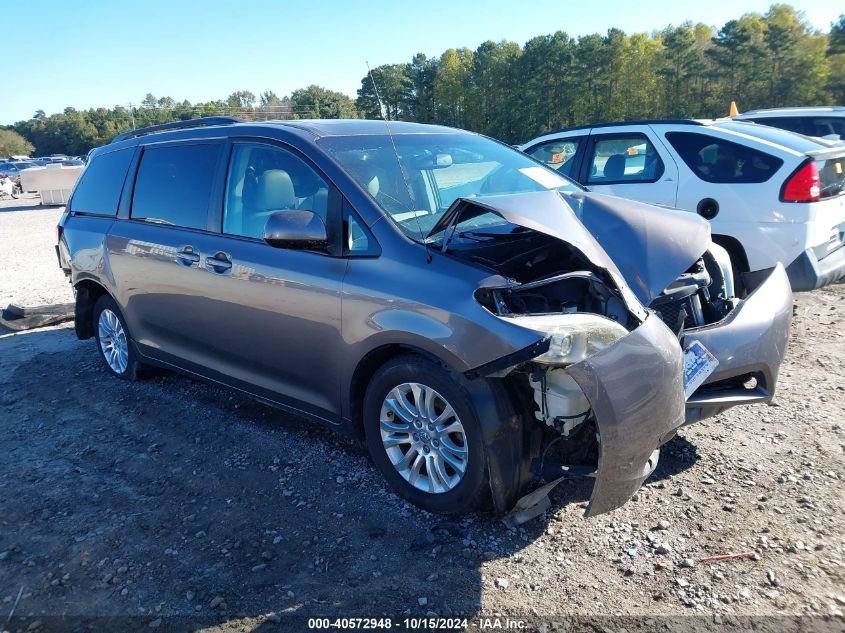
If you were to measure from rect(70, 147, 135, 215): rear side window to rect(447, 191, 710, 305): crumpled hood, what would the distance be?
339cm

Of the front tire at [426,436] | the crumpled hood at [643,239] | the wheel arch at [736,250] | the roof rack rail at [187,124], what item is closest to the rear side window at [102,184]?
the roof rack rail at [187,124]

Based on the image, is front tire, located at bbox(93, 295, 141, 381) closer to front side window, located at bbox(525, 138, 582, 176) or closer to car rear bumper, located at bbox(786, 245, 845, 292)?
front side window, located at bbox(525, 138, 582, 176)

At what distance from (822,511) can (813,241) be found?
3.22 m

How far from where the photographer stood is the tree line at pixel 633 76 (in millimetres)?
43406

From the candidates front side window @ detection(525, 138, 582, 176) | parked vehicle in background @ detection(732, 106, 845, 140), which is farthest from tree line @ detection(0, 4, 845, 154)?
front side window @ detection(525, 138, 582, 176)

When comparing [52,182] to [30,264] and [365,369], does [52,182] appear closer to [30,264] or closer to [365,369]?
[30,264]

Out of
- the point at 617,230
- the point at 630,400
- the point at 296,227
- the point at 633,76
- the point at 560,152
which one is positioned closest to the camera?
the point at 630,400

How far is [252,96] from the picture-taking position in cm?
6488

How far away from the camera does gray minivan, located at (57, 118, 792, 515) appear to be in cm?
268

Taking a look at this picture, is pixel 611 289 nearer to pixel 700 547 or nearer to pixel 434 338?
pixel 434 338

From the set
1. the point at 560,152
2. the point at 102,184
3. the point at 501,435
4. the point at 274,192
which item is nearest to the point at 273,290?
the point at 274,192

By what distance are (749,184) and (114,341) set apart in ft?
19.2

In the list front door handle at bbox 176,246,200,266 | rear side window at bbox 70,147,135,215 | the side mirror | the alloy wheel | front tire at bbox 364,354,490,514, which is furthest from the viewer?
rear side window at bbox 70,147,135,215

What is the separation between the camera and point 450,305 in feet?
9.45
